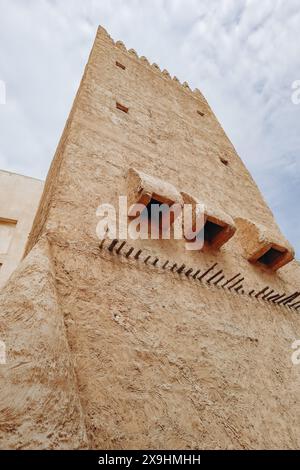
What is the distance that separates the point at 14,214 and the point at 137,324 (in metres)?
6.24

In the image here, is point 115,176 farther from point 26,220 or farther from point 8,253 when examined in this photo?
point 26,220

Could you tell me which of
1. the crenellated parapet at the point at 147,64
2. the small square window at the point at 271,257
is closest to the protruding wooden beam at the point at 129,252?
the small square window at the point at 271,257

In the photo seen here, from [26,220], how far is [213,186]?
4893 mm

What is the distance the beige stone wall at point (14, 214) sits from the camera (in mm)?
6305

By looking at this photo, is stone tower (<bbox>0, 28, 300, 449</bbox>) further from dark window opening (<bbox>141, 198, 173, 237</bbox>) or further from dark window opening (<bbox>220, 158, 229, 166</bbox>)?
dark window opening (<bbox>220, 158, 229, 166</bbox>)

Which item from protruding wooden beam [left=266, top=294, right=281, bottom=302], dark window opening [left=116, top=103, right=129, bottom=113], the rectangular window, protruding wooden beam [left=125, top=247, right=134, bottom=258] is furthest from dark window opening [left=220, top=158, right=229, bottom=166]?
the rectangular window

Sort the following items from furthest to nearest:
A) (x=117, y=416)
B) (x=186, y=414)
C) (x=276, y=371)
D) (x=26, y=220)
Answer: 1. (x=26, y=220)
2. (x=276, y=371)
3. (x=186, y=414)
4. (x=117, y=416)

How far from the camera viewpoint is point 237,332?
2.79m

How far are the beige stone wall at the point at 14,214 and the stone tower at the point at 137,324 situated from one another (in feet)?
12.6

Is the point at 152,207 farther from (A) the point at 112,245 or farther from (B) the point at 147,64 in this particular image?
(B) the point at 147,64

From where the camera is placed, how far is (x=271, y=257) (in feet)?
13.6

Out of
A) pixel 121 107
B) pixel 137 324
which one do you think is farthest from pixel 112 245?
pixel 121 107

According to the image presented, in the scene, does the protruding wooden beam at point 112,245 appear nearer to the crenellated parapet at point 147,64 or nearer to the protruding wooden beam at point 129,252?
the protruding wooden beam at point 129,252
